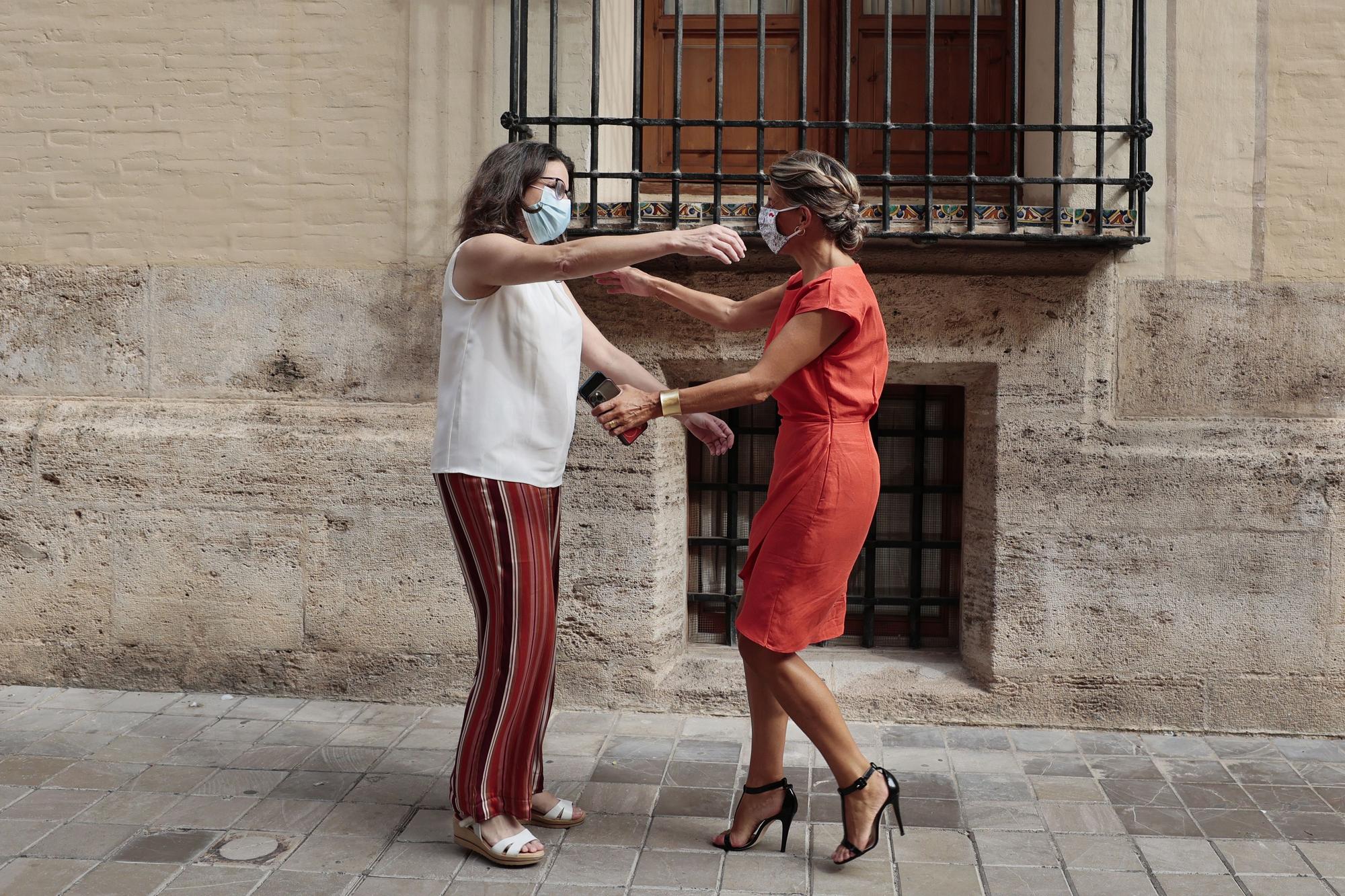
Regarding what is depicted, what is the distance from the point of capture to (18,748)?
12.9ft

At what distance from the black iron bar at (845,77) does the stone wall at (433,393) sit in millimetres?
469

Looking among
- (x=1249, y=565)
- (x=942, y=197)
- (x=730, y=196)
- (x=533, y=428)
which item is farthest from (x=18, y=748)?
(x=1249, y=565)

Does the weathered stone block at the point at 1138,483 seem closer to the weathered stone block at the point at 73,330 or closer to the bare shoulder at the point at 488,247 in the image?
the bare shoulder at the point at 488,247

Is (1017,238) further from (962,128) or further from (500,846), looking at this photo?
(500,846)

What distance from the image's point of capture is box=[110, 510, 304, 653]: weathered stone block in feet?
14.9

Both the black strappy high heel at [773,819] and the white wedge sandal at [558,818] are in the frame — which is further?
the white wedge sandal at [558,818]

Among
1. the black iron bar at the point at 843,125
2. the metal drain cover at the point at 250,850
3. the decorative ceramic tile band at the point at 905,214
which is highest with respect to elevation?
the black iron bar at the point at 843,125

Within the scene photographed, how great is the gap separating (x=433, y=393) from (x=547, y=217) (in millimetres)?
1546

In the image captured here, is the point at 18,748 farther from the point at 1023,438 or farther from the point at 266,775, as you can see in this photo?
the point at 1023,438

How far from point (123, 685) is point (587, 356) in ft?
8.26

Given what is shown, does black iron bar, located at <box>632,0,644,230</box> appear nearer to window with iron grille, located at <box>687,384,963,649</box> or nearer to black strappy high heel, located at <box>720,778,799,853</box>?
window with iron grille, located at <box>687,384,963,649</box>

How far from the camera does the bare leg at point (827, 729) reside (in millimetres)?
3037

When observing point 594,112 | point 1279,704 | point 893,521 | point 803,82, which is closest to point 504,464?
point 594,112

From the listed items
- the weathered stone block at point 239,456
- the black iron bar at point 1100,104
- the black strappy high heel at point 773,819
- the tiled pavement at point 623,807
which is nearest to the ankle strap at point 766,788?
the black strappy high heel at point 773,819
